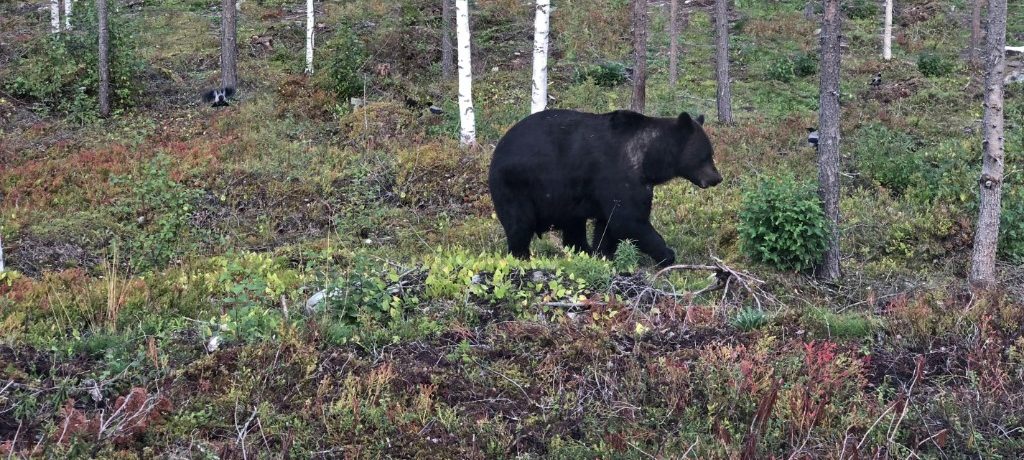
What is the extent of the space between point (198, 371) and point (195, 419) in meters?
0.58

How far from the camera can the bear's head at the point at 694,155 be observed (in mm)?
10375

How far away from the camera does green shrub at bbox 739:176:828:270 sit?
9.28 meters

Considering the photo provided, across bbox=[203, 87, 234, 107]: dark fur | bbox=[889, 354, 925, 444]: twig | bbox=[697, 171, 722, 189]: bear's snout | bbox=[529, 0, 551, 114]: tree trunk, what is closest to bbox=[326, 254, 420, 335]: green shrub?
bbox=[889, 354, 925, 444]: twig

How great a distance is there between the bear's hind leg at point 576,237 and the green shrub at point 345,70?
1054 cm

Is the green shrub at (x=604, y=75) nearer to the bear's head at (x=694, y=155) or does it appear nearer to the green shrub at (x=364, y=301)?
the bear's head at (x=694, y=155)

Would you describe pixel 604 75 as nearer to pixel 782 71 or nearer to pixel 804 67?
pixel 782 71

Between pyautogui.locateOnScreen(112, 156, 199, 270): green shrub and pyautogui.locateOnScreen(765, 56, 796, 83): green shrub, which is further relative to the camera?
pyautogui.locateOnScreen(765, 56, 796, 83): green shrub

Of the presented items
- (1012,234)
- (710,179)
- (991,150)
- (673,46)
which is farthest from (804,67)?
(991,150)

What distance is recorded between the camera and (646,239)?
1000cm

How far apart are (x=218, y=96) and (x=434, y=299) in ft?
51.8

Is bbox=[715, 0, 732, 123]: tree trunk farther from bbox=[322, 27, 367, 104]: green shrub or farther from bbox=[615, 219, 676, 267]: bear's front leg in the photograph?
bbox=[615, 219, 676, 267]: bear's front leg

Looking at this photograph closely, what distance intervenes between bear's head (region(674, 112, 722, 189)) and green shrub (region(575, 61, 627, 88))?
13.0m

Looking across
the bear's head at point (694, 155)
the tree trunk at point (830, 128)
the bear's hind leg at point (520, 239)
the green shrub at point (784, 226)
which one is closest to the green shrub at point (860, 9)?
the bear's head at point (694, 155)

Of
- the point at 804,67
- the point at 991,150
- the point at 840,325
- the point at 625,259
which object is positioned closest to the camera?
the point at 840,325
